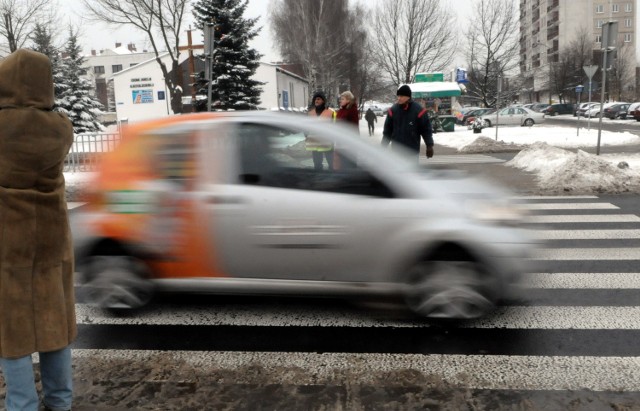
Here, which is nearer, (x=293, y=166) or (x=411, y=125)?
(x=293, y=166)

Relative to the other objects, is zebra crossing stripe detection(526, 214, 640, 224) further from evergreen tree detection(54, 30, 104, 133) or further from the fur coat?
evergreen tree detection(54, 30, 104, 133)

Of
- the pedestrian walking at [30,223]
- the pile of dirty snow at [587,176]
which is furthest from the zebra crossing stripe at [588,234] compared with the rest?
the pedestrian walking at [30,223]

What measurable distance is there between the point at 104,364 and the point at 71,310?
121 cm

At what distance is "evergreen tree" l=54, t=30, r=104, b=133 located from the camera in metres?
34.8

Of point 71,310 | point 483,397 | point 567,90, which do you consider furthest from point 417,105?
point 567,90

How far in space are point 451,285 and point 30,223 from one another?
2946mm

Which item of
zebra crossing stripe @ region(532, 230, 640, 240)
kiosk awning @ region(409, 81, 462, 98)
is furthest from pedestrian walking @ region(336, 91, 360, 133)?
kiosk awning @ region(409, 81, 462, 98)

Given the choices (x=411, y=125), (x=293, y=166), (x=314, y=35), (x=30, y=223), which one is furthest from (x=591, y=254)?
(x=314, y=35)

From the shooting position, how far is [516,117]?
41969 mm

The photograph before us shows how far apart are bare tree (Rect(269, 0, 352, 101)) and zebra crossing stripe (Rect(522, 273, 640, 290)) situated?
1743 inches

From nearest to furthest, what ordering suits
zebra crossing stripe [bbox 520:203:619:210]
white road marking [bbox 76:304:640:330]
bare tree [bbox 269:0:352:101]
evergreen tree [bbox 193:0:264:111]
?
white road marking [bbox 76:304:640:330], zebra crossing stripe [bbox 520:203:619:210], evergreen tree [bbox 193:0:264:111], bare tree [bbox 269:0:352:101]

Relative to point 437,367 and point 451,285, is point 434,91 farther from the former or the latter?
point 437,367

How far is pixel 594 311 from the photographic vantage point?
463 centimetres

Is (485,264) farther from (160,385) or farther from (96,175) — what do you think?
(96,175)
